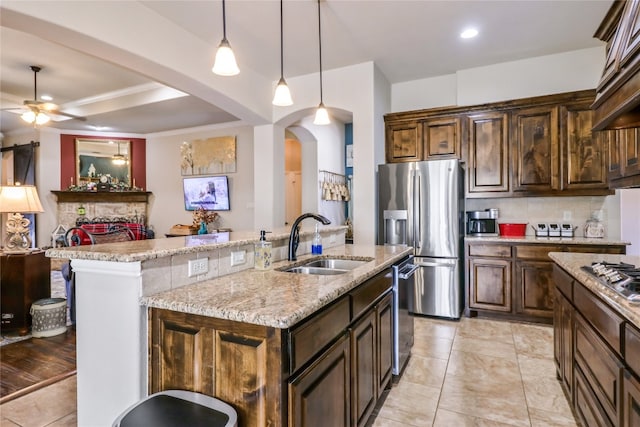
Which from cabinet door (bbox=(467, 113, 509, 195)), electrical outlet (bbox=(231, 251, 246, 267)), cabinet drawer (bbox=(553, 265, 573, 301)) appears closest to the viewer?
electrical outlet (bbox=(231, 251, 246, 267))

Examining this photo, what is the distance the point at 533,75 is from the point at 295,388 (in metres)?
4.54

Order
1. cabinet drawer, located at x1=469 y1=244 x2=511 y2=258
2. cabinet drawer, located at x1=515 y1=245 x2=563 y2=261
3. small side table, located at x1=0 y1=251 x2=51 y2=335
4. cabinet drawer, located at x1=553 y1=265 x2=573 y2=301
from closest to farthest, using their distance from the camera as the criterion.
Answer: cabinet drawer, located at x1=553 y1=265 x2=573 y2=301 → small side table, located at x1=0 y1=251 x2=51 y2=335 → cabinet drawer, located at x1=515 y1=245 x2=563 y2=261 → cabinet drawer, located at x1=469 y1=244 x2=511 y2=258

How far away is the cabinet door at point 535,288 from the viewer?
370 cm

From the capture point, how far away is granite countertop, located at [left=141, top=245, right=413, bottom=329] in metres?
1.20

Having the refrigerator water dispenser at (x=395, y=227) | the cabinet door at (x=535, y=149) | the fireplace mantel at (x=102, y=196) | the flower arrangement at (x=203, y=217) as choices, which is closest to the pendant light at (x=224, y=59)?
the refrigerator water dispenser at (x=395, y=227)

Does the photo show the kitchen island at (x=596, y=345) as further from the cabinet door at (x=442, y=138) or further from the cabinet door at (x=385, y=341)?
the cabinet door at (x=442, y=138)

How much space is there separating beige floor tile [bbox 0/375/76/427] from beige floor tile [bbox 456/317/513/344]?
10.8 feet

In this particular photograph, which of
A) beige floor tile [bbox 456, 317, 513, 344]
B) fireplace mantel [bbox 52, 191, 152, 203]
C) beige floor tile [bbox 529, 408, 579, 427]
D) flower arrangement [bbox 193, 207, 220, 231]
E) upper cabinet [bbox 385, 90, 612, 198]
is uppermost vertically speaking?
upper cabinet [bbox 385, 90, 612, 198]

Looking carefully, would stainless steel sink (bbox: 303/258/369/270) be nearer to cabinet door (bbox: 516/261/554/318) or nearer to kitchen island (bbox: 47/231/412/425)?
kitchen island (bbox: 47/231/412/425)

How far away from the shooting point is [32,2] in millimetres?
2275

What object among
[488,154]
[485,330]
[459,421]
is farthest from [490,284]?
[459,421]

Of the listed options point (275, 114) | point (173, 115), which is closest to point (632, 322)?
point (275, 114)

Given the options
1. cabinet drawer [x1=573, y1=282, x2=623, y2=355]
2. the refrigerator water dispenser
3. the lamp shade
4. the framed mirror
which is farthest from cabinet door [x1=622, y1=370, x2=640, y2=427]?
the framed mirror

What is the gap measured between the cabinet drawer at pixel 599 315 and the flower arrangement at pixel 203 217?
591 cm
